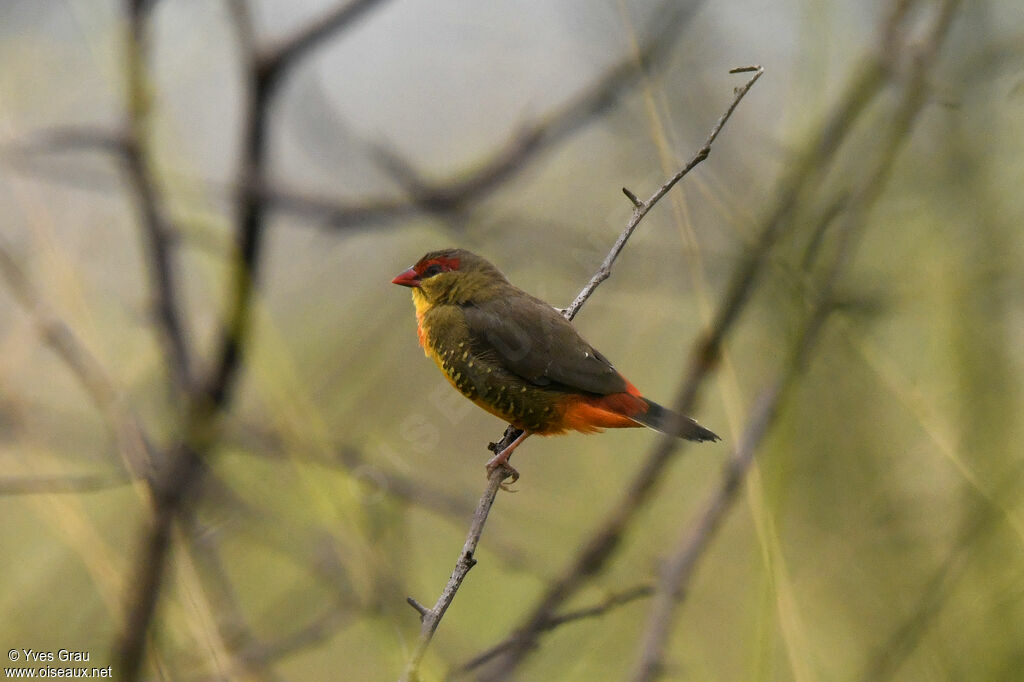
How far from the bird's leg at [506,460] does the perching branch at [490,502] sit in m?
0.05

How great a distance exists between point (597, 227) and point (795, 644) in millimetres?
1754

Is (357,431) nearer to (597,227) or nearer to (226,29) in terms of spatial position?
(597,227)

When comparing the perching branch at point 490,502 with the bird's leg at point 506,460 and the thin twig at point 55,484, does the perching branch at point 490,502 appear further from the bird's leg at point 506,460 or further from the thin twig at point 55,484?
the thin twig at point 55,484

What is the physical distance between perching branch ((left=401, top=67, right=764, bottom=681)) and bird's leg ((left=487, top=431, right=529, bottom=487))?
0.18ft

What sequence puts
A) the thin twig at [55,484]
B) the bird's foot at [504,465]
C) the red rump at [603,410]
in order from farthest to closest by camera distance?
the bird's foot at [504,465] < the red rump at [603,410] < the thin twig at [55,484]

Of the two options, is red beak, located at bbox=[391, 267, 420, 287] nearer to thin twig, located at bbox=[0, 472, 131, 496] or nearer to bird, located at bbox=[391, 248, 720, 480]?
bird, located at bbox=[391, 248, 720, 480]

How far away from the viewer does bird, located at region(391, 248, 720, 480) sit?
9.87 ft

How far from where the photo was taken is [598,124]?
2.91 metres

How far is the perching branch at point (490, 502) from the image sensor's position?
1.76 meters

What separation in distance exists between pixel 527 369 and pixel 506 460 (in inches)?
14.2

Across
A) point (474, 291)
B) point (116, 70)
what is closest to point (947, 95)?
point (474, 291)

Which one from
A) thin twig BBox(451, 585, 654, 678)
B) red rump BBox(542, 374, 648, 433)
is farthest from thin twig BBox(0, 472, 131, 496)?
red rump BBox(542, 374, 648, 433)

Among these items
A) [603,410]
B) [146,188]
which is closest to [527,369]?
[603,410]

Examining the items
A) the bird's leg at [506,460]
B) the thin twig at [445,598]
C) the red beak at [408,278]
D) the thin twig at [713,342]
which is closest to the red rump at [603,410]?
the bird's leg at [506,460]
